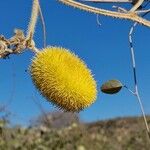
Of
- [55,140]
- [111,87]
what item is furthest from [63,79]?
[55,140]

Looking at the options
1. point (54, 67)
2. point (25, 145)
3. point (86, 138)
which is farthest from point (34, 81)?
point (86, 138)

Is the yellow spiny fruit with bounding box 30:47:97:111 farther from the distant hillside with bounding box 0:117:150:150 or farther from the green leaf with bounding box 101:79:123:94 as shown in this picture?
the distant hillside with bounding box 0:117:150:150

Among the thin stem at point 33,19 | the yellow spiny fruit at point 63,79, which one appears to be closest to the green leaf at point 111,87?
the yellow spiny fruit at point 63,79

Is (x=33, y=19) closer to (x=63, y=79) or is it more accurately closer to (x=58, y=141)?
(x=63, y=79)

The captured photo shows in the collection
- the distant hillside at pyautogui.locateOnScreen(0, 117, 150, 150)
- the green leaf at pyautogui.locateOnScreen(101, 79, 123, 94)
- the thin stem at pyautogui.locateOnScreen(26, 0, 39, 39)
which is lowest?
the green leaf at pyautogui.locateOnScreen(101, 79, 123, 94)

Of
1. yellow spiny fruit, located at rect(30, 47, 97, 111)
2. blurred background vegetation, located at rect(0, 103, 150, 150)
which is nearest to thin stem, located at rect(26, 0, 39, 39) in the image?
yellow spiny fruit, located at rect(30, 47, 97, 111)

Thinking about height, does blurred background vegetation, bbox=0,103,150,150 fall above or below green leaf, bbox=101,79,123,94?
above

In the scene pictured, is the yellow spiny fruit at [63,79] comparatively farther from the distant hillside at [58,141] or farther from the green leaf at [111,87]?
the distant hillside at [58,141]
